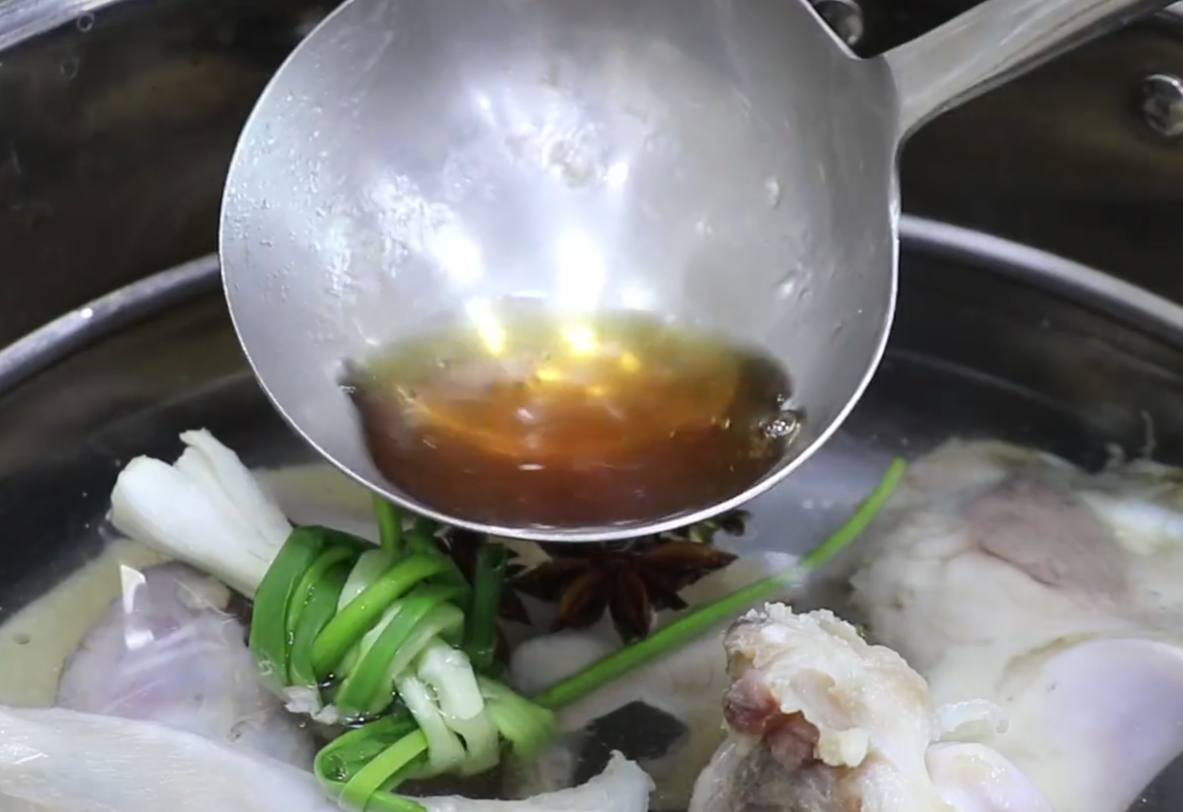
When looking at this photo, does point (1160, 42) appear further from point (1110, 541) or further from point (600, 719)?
point (600, 719)

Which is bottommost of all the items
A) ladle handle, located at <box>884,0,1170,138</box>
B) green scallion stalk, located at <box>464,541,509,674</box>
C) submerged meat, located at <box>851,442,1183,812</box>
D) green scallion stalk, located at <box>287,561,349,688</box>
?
submerged meat, located at <box>851,442,1183,812</box>

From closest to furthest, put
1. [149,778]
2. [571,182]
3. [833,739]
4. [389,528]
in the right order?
[833,739] → [149,778] → [389,528] → [571,182]

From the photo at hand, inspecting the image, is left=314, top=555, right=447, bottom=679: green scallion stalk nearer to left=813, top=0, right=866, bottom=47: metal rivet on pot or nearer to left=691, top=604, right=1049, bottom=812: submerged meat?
left=691, top=604, right=1049, bottom=812: submerged meat

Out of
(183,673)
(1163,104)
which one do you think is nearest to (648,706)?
(183,673)

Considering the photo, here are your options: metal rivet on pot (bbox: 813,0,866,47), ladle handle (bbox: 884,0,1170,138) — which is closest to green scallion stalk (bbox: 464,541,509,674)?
ladle handle (bbox: 884,0,1170,138)

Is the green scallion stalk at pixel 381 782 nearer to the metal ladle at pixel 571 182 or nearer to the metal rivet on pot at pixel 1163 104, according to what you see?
the metal ladle at pixel 571 182

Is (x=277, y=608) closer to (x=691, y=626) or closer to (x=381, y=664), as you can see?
(x=381, y=664)
